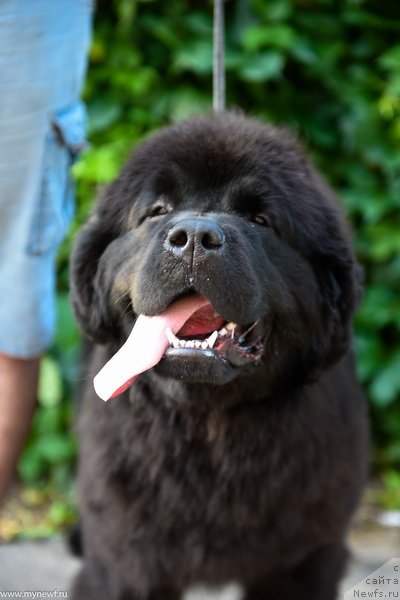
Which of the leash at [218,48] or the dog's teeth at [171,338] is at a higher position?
the leash at [218,48]

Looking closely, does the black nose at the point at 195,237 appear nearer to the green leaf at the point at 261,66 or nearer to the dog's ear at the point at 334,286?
the dog's ear at the point at 334,286

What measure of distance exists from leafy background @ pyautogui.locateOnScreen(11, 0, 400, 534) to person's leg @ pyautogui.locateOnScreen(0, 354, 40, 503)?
2.76 ft

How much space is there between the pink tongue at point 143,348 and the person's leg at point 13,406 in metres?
0.66

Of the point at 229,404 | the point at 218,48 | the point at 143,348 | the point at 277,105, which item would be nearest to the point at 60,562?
the point at 229,404

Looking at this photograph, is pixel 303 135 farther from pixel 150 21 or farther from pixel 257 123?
pixel 257 123

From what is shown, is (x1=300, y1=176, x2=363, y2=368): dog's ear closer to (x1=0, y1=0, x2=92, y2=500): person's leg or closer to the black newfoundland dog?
the black newfoundland dog

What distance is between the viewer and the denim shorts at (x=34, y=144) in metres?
2.44

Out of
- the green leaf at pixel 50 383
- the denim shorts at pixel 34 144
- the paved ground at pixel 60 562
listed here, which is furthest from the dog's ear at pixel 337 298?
A: the green leaf at pixel 50 383

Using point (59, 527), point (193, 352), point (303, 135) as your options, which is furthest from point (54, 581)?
point (303, 135)

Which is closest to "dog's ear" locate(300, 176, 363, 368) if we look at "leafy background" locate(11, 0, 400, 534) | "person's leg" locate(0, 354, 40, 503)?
"person's leg" locate(0, 354, 40, 503)

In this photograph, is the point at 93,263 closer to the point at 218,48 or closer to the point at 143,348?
the point at 143,348

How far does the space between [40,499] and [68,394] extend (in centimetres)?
53

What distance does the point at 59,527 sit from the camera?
376 cm

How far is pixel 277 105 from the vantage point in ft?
12.8
